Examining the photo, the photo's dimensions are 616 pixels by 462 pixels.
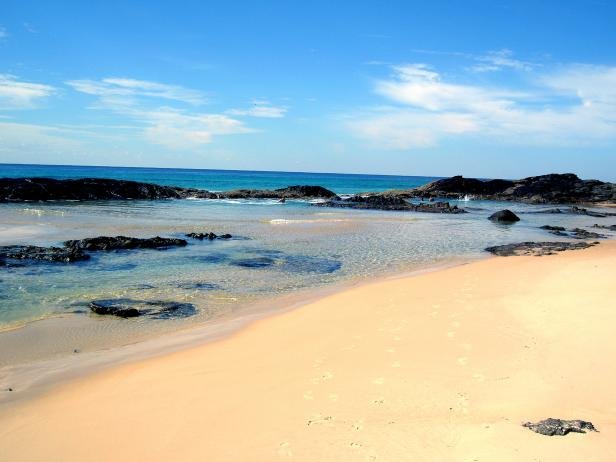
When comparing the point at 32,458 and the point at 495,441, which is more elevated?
the point at 495,441

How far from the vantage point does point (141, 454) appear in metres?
4.96

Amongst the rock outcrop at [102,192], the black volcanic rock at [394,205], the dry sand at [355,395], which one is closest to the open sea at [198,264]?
the dry sand at [355,395]

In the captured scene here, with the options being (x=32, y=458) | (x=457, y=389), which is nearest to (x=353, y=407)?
(x=457, y=389)

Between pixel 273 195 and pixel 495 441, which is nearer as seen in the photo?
pixel 495 441

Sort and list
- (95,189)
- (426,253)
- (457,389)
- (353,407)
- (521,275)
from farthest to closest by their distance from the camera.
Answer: (95,189) < (426,253) < (521,275) < (457,389) < (353,407)

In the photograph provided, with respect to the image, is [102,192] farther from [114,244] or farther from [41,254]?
[41,254]

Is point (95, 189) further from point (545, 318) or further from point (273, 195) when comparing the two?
point (545, 318)

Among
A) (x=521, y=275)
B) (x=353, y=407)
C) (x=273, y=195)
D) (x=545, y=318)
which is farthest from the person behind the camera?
(x=273, y=195)

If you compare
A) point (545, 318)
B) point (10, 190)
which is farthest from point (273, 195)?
point (545, 318)

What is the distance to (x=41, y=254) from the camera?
16234mm

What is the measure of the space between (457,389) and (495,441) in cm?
145

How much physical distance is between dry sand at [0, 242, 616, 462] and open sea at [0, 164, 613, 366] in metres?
2.01

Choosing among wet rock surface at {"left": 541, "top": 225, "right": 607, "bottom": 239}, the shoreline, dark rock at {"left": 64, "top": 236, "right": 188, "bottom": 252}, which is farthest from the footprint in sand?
wet rock surface at {"left": 541, "top": 225, "right": 607, "bottom": 239}

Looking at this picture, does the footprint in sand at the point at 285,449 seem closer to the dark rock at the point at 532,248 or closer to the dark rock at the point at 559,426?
the dark rock at the point at 559,426
